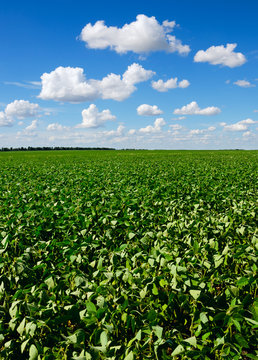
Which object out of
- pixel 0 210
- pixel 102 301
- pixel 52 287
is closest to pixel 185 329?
pixel 102 301

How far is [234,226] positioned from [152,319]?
4.52 meters

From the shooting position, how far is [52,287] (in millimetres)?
3354

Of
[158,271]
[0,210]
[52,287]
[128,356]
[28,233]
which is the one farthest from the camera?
[0,210]

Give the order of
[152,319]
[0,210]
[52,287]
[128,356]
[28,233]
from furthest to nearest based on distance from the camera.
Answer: [0,210]
[28,233]
[52,287]
[152,319]
[128,356]

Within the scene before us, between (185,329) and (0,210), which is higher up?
(0,210)

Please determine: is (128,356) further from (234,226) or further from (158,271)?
(234,226)

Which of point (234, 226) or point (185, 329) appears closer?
point (185, 329)

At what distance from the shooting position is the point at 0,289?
338cm

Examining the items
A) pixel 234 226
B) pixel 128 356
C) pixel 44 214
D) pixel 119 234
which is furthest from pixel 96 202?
pixel 128 356

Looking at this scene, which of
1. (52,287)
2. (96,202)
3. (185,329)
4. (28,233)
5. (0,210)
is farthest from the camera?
(96,202)

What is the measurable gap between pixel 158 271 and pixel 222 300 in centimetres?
97

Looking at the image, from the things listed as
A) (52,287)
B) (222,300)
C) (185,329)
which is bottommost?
(185,329)

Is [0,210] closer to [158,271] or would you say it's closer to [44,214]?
[44,214]

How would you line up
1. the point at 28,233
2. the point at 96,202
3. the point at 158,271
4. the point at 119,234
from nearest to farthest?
the point at 158,271 < the point at 28,233 < the point at 119,234 < the point at 96,202
